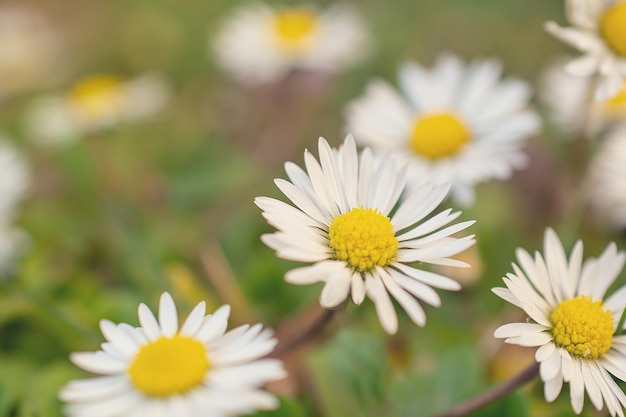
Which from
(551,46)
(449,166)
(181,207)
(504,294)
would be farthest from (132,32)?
(504,294)

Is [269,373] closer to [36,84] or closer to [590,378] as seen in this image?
[590,378]

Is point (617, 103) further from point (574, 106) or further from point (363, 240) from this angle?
point (363, 240)

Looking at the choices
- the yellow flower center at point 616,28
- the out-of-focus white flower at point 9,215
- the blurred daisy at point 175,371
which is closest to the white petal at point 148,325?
the blurred daisy at point 175,371

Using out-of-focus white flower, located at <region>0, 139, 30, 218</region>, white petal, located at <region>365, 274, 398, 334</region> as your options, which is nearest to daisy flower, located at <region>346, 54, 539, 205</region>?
white petal, located at <region>365, 274, 398, 334</region>

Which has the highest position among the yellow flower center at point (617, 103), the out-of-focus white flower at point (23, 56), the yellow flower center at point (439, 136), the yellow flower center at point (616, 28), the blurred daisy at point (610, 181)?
the out-of-focus white flower at point (23, 56)

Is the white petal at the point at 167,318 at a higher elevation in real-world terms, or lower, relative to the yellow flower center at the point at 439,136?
lower

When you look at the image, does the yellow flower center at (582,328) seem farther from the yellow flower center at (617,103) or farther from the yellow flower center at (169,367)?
the yellow flower center at (617,103)

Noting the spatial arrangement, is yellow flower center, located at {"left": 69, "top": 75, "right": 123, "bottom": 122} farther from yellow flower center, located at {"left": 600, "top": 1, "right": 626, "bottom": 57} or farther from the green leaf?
yellow flower center, located at {"left": 600, "top": 1, "right": 626, "bottom": 57}
